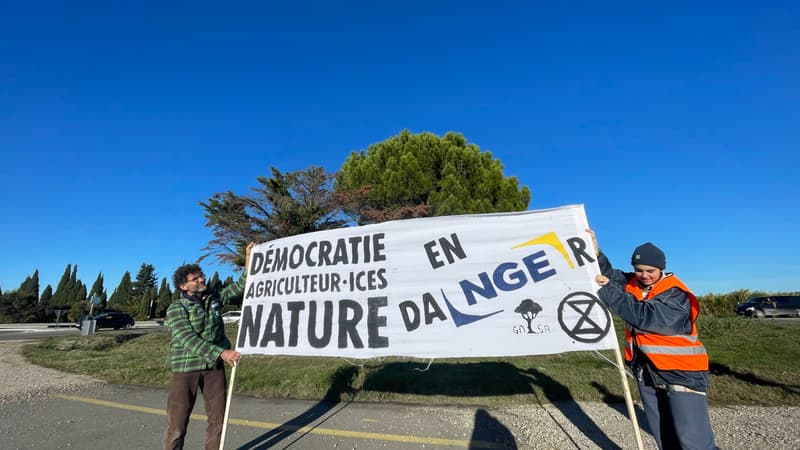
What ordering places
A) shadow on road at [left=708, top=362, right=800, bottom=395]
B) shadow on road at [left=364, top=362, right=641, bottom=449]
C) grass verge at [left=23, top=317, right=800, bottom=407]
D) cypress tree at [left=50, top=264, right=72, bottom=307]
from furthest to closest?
cypress tree at [left=50, top=264, right=72, bottom=307] < grass verge at [left=23, top=317, right=800, bottom=407] < shadow on road at [left=708, top=362, right=800, bottom=395] < shadow on road at [left=364, top=362, right=641, bottom=449]

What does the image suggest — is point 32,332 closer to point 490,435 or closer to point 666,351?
point 490,435

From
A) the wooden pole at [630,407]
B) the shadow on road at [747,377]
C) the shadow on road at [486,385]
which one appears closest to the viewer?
the wooden pole at [630,407]

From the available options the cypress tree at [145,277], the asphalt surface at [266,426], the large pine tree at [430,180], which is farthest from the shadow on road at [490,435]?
the cypress tree at [145,277]

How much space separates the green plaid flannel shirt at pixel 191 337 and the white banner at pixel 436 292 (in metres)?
0.46

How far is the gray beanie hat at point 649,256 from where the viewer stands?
256 centimetres

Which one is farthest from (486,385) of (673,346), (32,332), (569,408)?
(32,332)

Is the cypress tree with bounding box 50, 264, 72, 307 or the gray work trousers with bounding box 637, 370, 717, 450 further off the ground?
the cypress tree with bounding box 50, 264, 72, 307

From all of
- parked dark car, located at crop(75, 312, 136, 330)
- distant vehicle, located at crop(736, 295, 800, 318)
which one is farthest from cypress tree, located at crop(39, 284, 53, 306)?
distant vehicle, located at crop(736, 295, 800, 318)

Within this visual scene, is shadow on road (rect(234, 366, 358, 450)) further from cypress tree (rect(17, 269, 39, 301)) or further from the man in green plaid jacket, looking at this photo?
cypress tree (rect(17, 269, 39, 301))

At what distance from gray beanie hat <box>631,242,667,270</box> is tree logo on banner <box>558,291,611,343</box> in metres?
0.53

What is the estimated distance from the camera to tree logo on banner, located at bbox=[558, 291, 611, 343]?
291 cm

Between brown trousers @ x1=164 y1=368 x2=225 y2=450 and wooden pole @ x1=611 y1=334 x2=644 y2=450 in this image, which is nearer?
wooden pole @ x1=611 y1=334 x2=644 y2=450

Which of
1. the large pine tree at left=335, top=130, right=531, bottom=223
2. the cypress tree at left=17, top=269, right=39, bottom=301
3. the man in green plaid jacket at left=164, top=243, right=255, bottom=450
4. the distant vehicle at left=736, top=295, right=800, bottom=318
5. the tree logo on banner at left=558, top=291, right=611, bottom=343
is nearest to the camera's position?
the tree logo on banner at left=558, top=291, right=611, bottom=343

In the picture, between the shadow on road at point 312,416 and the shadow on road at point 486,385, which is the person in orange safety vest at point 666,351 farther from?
the shadow on road at point 312,416
